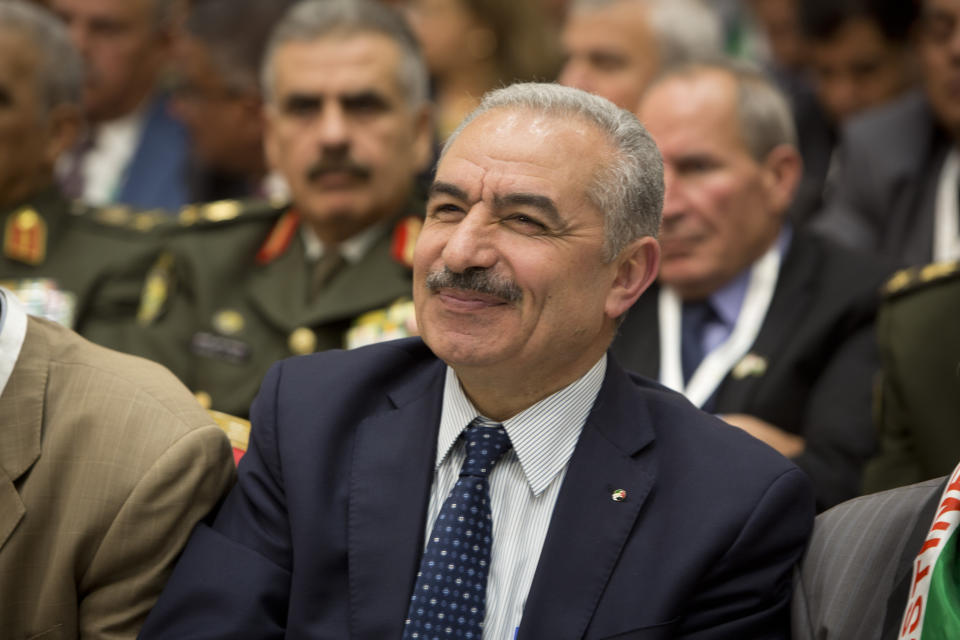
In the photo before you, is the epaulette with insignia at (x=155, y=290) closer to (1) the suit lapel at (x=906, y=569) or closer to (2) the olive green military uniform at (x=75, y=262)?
(2) the olive green military uniform at (x=75, y=262)

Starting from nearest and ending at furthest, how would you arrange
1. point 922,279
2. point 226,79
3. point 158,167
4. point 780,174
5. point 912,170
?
point 922,279
point 780,174
point 912,170
point 226,79
point 158,167

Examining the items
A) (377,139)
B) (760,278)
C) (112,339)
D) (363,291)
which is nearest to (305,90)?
(377,139)

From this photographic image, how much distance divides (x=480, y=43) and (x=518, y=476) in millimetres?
3262

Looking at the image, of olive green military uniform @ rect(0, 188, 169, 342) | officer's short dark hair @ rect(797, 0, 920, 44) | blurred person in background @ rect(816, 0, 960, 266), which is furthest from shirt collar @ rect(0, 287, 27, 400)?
officer's short dark hair @ rect(797, 0, 920, 44)

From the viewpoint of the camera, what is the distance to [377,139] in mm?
3627

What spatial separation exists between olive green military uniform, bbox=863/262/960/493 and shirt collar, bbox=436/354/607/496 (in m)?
0.83

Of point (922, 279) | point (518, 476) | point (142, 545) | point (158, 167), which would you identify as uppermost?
point (922, 279)

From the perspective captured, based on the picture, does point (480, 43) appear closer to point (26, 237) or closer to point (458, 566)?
point (26, 237)

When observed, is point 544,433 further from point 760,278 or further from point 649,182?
point 760,278

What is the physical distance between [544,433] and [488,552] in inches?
9.0

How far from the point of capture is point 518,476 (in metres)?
2.21

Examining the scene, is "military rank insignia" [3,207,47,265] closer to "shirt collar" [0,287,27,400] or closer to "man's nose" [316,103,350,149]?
"man's nose" [316,103,350,149]

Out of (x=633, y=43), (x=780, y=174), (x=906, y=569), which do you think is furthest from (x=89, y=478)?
(x=633, y=43)

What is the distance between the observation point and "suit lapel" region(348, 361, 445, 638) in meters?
2.12
